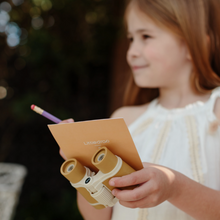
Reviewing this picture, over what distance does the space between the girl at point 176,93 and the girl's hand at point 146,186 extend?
0.20 meters

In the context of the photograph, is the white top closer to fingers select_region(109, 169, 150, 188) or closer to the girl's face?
the girl's face

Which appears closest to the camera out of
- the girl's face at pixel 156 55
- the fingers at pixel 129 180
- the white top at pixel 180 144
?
the fingers at pixel 129 180

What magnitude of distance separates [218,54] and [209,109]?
30 cm

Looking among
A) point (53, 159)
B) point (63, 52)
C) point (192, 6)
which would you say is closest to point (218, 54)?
point (192, 6)

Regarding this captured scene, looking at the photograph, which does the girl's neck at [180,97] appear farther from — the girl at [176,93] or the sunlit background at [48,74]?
the sunlit background at [48,74]

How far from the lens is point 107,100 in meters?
2.30

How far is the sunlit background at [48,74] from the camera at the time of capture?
1.70 metres

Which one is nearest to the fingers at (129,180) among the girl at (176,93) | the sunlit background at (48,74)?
the girl at (176,93)

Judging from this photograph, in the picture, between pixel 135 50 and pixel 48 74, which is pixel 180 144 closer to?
pixel 135 50

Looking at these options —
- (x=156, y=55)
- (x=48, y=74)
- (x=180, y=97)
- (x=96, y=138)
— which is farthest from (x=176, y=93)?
(x=48, y=74)

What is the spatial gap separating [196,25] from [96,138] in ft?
2.19

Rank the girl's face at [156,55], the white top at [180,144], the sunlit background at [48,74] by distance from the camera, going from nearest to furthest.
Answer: the white top at [180,144]
the girl's face at [156,55]
the sunlit background at [48,74]

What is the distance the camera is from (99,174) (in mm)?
547

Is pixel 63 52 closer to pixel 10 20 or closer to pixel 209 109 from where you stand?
pixel 10 20
